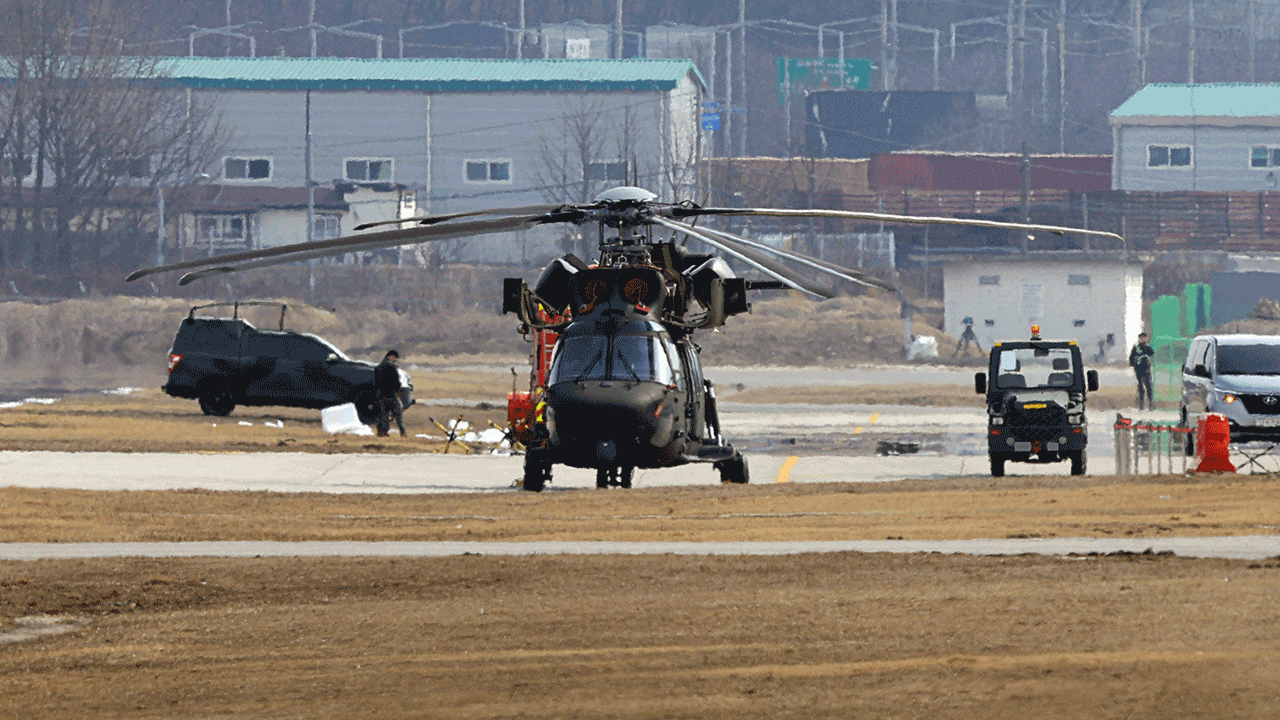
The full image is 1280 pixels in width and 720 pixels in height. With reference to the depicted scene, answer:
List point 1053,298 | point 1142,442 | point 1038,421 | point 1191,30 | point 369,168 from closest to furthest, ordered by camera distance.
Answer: point 1038,421, point 1142,442, point 1053,298, point 369,168, point 1191,30

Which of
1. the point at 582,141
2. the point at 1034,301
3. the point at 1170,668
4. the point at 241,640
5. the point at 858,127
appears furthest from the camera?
the point at 858,127

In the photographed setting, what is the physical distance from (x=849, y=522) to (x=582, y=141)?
67011mm

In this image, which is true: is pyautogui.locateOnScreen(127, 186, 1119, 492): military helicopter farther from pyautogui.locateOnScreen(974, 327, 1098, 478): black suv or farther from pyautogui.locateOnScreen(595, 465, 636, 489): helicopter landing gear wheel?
pyautogui.locateOnScreen(974, 327, 1098, 478): black suv

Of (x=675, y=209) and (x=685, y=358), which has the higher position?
(x=675, y=209)

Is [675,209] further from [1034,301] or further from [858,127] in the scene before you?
[858,127]

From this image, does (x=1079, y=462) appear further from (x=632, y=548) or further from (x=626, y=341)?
(x=632, y=548)

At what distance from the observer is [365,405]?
32000mm

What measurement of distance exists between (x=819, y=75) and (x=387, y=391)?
95.5m

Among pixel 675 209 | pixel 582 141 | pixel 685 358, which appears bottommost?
pixel 685 358

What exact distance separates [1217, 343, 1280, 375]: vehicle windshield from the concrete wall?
6216 cm

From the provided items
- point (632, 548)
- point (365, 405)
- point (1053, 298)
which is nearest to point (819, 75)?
point (1053, 298)

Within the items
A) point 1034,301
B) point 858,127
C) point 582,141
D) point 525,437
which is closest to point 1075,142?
point 858,127

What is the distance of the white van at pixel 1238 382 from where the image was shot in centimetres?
2406

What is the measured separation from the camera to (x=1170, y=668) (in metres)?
8.38
